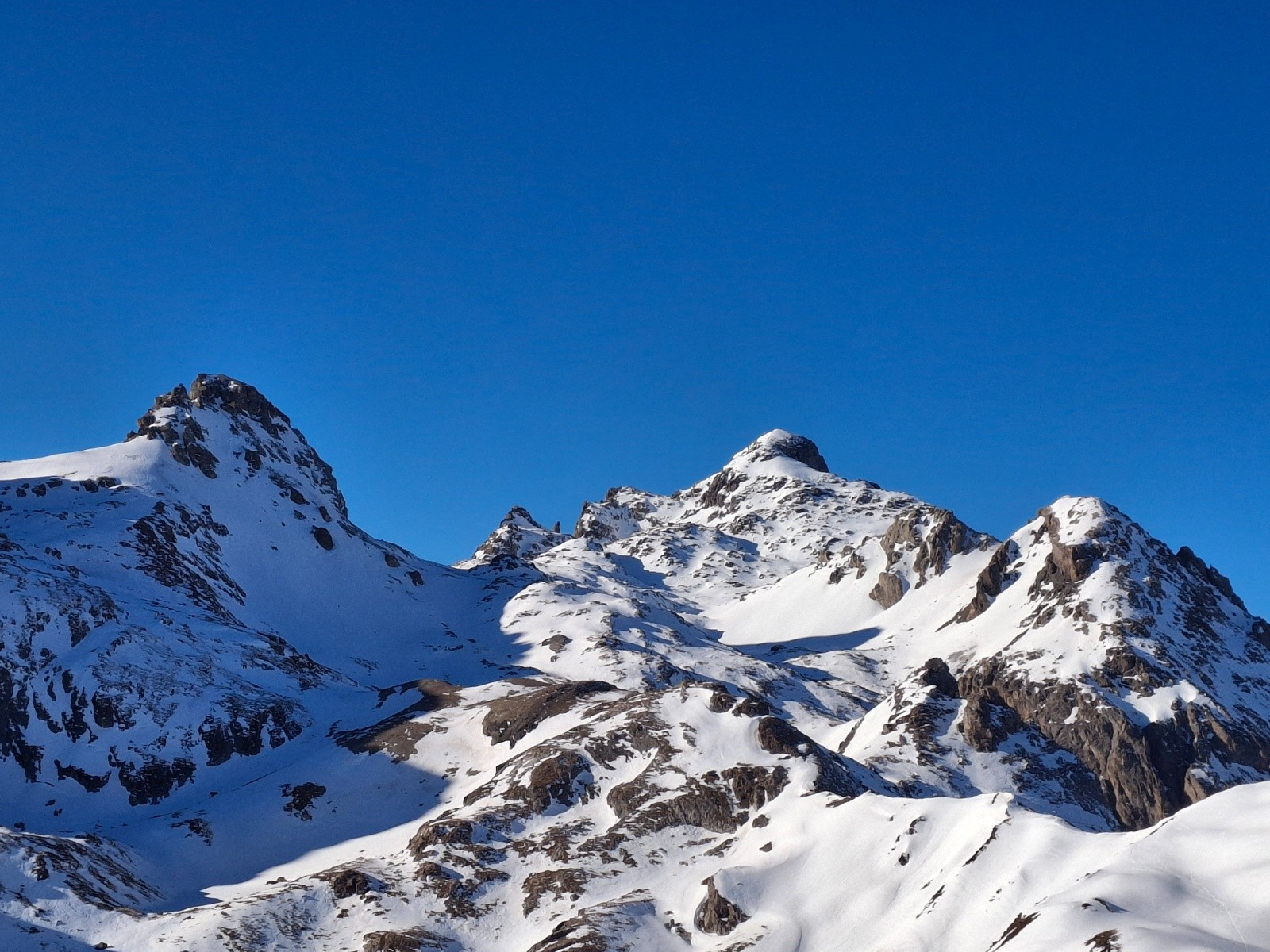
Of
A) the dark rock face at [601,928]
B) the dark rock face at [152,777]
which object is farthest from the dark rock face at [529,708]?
the dark rock face at [601,928]

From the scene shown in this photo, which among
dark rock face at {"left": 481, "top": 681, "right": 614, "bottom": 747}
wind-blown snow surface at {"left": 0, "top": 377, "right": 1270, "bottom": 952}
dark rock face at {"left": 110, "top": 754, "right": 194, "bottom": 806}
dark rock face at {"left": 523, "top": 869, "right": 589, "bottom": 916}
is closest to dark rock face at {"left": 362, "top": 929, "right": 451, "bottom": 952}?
wind-blown snow surface at {"left": 0, "top": 377, "right": 1270, "bottom": 952}

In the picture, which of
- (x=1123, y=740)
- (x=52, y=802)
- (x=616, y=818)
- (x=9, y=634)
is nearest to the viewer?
(x=616, y=818)

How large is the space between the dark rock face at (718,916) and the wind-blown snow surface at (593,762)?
0.23 m

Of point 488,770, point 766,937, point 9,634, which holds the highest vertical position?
point 9,634

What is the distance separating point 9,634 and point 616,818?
70.7 meters

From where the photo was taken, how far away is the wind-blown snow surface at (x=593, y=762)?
75438 millimetres

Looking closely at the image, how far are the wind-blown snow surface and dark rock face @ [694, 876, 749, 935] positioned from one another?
231mm

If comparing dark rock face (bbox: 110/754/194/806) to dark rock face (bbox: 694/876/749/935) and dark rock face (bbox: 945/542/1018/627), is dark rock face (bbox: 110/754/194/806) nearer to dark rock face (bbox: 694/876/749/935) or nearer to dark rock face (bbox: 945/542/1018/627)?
dark rock face (bbox: 694/876/749/935)

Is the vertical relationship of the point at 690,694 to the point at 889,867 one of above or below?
above

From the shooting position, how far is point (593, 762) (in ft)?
349

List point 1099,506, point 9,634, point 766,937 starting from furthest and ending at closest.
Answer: point 1099,506
point 9,634
point 766,937

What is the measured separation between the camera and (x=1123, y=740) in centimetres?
13650

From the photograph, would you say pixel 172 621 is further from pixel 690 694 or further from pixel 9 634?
pixel 690 694

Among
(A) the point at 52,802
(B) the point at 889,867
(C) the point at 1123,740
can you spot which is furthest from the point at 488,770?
(C) the point at 1123,740
